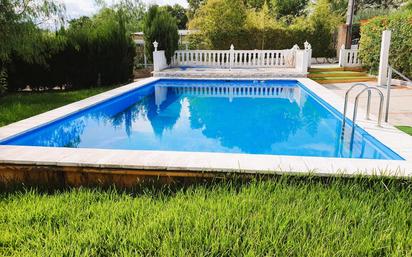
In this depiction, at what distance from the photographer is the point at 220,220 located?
105 inches

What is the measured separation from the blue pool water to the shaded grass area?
1642mm

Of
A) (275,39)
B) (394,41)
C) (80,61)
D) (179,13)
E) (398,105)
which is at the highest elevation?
(179,13)

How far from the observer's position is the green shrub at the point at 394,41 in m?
10.0

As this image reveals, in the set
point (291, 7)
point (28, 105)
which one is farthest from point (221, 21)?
point (291, 7)

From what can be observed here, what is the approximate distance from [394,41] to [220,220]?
10.6 m

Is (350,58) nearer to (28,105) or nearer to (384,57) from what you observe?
(384,57)

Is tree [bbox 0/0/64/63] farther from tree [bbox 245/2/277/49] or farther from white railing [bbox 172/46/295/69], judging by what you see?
tree [bbox 245/2/277/49]

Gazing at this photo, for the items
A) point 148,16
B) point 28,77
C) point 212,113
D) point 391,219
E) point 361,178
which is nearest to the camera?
point 391,219

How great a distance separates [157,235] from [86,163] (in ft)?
4.74

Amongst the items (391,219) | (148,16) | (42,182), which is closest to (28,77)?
(148,16)

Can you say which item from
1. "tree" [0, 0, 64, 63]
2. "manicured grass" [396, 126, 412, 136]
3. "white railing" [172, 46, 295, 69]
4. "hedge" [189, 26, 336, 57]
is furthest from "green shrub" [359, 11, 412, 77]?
"tree" [0, 0, 64, 63]

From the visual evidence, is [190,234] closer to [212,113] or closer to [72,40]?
[212,113]

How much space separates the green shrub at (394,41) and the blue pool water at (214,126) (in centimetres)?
323

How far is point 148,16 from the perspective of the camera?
13.6 m
